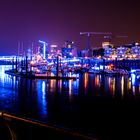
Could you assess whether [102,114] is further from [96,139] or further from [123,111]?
[96,139]

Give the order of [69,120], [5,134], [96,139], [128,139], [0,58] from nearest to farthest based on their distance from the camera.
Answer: [96,139] < [5,134] < [128,139] < [69,120] < [0,58]

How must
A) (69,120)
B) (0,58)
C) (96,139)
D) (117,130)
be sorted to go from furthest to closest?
1. (0,58)
2. (69,120)
3. (117,130)
4. (96,139)

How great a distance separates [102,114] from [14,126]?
10261 mm

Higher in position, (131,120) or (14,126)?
(14,126)

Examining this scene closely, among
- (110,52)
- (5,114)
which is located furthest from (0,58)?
(5,114)

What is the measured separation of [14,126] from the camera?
2750 millimetres

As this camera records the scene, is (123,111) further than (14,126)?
Yes

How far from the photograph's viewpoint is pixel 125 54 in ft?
444

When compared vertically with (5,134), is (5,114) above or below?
above

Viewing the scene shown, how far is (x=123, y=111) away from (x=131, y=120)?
2.52m

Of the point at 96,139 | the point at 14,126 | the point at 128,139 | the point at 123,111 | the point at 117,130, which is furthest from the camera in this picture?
the point at 123,111

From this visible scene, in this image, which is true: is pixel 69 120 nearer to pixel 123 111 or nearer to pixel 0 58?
pixel 123 111

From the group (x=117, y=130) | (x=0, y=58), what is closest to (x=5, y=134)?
(x=117, y=130)

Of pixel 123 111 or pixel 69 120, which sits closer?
pixel 69 120
